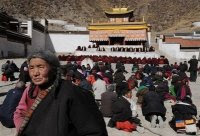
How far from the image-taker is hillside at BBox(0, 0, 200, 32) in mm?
69062

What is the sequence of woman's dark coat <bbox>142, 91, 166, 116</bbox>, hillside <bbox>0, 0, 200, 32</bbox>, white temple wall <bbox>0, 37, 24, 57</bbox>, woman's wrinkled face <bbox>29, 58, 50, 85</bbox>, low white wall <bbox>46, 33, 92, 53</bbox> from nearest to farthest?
woman's wrinkled face <bbox>29, 58, 50, 85</bbox>
woman's dark coat <bbox>142, 91, 166, 116</bbox>
white temple wall <bbox>0, 37, 24, 57</bbox>
low white wall <bbox>46, 33, 92, 53</bbox>
hillside <bbox>0, 0, 200, 32</bbox>

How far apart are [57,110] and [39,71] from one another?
1.22 ft

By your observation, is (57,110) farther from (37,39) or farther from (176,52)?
(176,52)

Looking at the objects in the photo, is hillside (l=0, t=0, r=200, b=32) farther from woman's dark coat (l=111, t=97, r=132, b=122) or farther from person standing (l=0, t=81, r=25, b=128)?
person standing (l=0, t=81, r=25, b=128)

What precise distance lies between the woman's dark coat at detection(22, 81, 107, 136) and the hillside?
62.7m

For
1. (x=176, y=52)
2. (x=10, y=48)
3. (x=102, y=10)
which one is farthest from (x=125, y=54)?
(x=102, y=10)

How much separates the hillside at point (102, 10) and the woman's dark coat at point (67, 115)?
62.7 metres

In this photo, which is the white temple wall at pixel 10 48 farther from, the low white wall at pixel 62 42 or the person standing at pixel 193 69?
the person standing at pixel 193 69

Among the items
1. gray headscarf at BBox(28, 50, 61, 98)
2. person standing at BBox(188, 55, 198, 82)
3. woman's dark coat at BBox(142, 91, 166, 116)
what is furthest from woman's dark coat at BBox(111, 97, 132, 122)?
person standing at BBox(188, 55, 198, 82)

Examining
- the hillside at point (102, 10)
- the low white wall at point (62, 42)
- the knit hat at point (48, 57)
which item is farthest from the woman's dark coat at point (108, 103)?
the hillside at point (102, 10)

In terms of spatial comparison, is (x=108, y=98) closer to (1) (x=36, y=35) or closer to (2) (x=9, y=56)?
(2) (x=9, y=56)

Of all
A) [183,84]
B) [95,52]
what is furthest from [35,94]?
[95,52]

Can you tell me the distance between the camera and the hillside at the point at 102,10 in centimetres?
6906

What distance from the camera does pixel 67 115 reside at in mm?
2832
